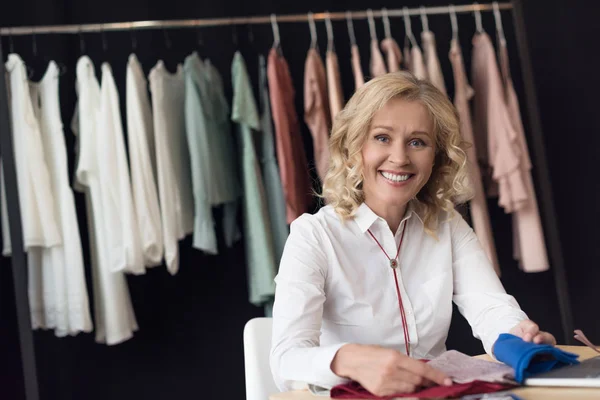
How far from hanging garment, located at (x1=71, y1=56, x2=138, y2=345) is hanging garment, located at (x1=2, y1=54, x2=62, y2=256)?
0.53 ft

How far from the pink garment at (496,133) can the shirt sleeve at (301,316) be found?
1.80 meters

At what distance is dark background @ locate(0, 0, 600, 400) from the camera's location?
3.62 m

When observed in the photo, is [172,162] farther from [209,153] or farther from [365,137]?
[365,137]

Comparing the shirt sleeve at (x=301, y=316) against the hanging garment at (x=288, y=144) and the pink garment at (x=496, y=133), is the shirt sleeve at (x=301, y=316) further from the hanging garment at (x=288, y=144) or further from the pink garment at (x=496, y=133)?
the pink garment at (x=496, y=133)

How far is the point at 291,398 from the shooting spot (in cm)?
131

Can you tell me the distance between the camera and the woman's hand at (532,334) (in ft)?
4.91

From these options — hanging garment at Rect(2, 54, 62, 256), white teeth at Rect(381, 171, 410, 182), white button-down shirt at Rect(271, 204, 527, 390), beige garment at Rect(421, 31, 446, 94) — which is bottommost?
white button-down shirt at Rect(271, 204, 527, 390)

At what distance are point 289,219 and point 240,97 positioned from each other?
556mm

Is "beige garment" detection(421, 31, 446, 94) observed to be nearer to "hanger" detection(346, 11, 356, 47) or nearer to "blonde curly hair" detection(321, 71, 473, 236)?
"hanger" detection(346, 11, 356, 47)

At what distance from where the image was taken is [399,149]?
68.7 inches

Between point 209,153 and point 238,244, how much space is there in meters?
0.70

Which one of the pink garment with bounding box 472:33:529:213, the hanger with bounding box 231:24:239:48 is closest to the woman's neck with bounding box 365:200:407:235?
the pink garment with bounding box 472:33:529:213

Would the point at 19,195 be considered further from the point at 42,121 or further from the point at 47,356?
the point at 47,356

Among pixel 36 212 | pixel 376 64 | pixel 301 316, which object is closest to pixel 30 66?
pixel 36 212
